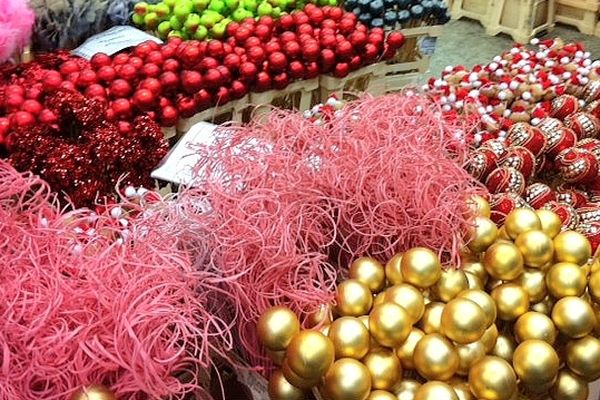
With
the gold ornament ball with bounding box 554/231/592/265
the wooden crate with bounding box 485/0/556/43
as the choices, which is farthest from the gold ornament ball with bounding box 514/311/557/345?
the wooden crate with bounding box 485/0/556/43

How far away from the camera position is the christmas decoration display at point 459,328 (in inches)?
28.4

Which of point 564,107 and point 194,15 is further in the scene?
point 194,15

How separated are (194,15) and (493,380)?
1.10 meters

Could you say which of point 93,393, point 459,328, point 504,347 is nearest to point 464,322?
point 459,328

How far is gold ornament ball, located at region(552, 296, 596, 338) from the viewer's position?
0.80 metres

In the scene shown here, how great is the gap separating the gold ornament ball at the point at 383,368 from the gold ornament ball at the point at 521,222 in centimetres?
26

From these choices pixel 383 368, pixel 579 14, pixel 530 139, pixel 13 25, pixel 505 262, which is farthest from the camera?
pixel 579 14

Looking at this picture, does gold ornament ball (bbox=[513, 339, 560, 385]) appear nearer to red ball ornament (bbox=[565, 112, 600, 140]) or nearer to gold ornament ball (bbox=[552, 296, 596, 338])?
gold ornament ball (bbox=[552, 296, 596, 338])

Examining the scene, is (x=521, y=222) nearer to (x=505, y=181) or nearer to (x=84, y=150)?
(x=505, y=181)

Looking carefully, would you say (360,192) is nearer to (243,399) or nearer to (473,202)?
(473,202)

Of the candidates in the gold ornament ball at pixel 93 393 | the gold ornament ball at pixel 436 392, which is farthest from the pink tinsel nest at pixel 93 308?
the gold ornament ball at pixel 436 392

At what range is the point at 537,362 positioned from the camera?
75 cm

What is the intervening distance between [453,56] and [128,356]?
2369 mm

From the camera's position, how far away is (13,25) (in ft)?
4.28
